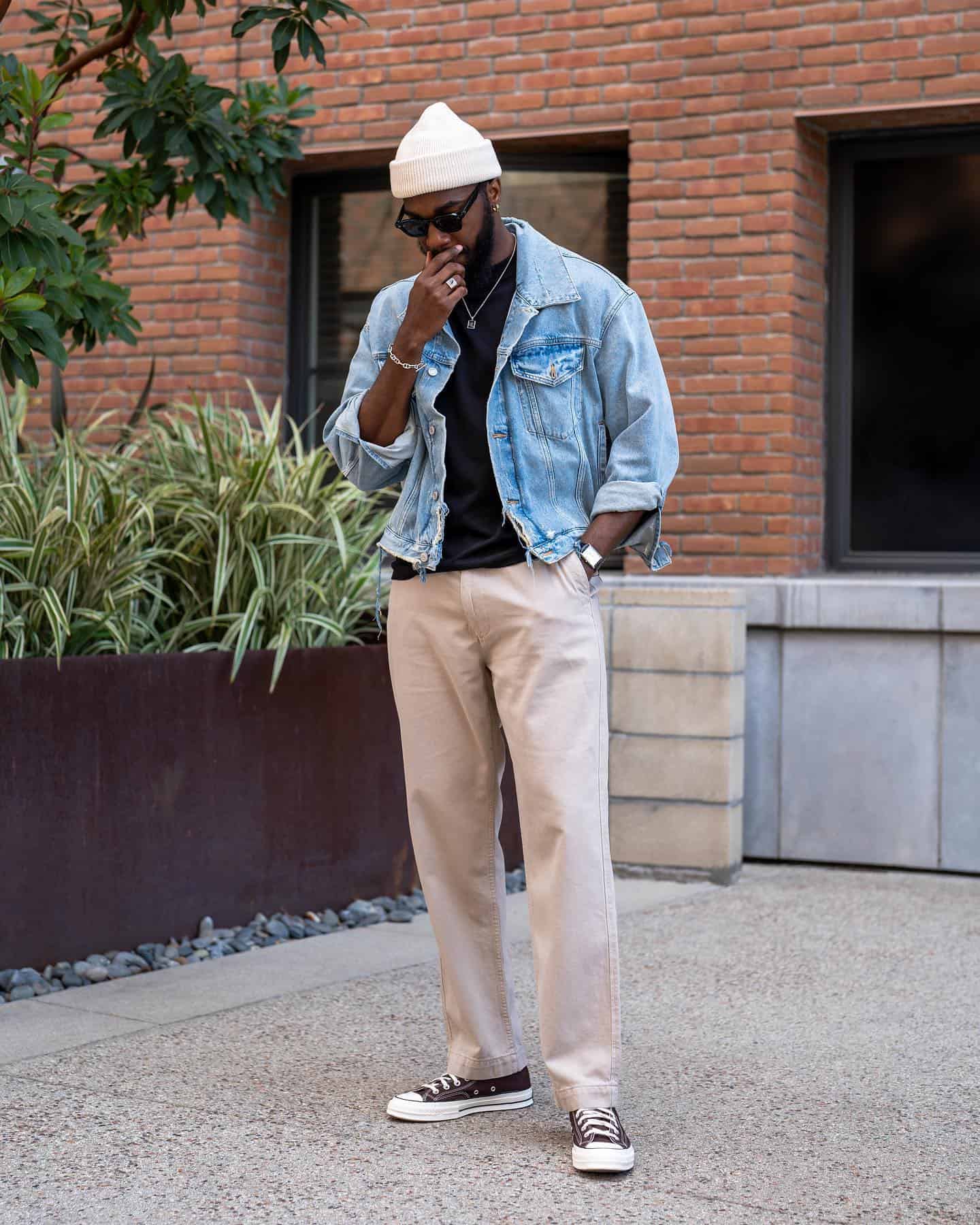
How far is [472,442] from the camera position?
366cm

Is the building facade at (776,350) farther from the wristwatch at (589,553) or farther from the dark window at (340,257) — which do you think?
the wristwatch at (589,553)

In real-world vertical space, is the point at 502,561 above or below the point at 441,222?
below

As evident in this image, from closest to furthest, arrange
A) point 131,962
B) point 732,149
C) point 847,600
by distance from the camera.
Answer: point 131,962
point 847,600
point 732,149

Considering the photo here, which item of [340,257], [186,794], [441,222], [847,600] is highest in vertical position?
[340,257]

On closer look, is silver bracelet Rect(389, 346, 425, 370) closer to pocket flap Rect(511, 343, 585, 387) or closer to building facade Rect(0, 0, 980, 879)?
pocket flap Rect(511, 343, 585, 387)

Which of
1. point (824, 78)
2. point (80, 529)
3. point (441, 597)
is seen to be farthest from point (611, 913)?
point (824, 78)

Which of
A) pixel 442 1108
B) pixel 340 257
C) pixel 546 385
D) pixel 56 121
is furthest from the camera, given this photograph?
pixel 340 257

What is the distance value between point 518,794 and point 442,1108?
761mm

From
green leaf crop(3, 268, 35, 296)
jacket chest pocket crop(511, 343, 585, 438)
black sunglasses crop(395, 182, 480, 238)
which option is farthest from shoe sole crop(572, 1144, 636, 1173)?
green leaf crop(3, 268, 35, 296)

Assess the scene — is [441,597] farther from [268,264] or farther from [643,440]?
[268,264]

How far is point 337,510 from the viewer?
6582 millimetres

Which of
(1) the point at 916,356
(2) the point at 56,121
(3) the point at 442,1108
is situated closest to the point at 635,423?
(3) the point at 442,1108

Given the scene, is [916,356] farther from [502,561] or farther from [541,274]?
[502,561]

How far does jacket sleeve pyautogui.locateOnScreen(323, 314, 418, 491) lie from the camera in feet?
12.1
